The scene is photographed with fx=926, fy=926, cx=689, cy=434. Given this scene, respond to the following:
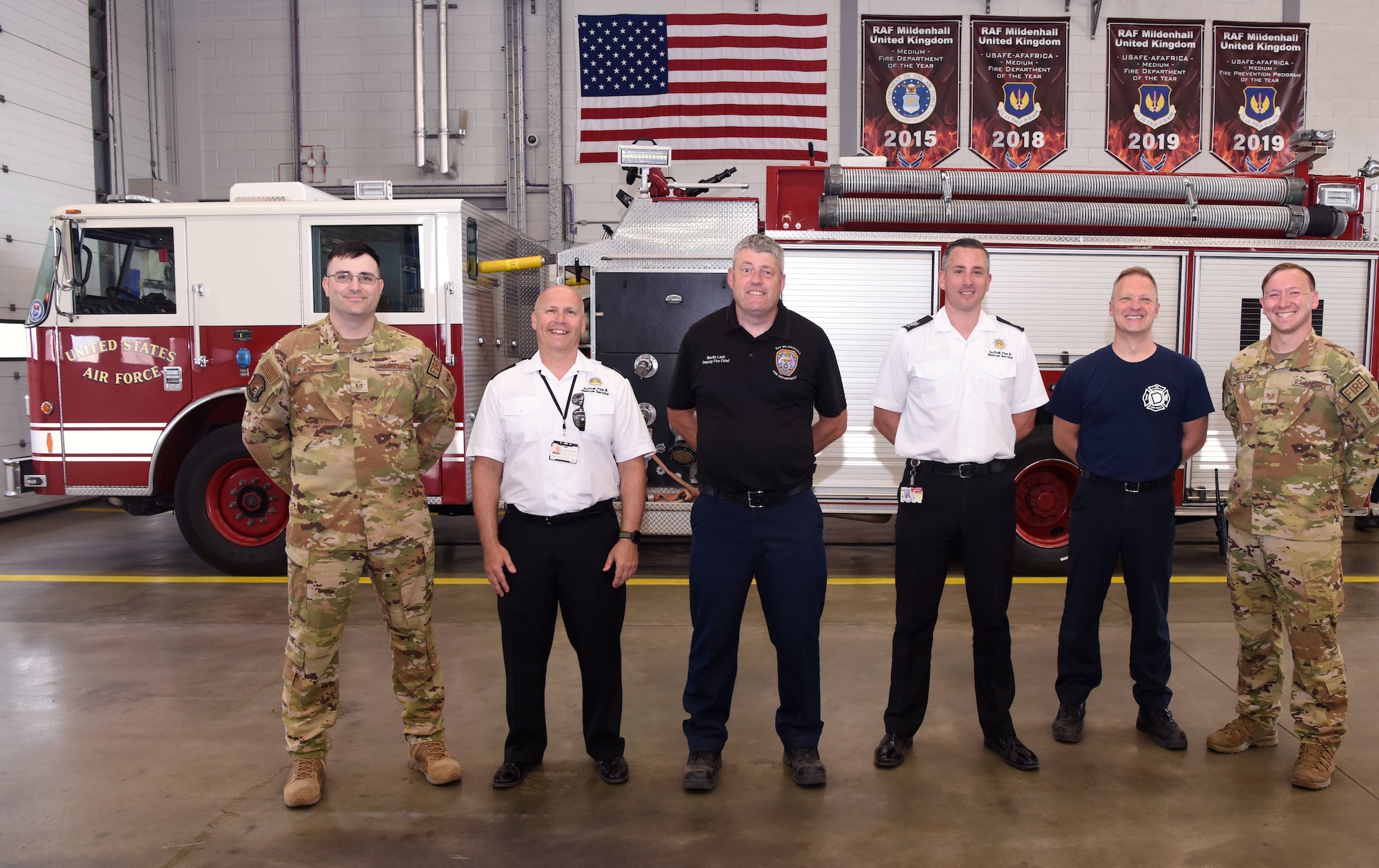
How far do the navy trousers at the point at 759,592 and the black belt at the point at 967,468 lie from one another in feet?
1.60

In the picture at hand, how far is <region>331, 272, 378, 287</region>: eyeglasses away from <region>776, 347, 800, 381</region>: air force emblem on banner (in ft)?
4.54

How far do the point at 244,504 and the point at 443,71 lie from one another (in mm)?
6249

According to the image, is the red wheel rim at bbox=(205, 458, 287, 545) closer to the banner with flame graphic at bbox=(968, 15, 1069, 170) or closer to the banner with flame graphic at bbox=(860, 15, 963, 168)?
the banner with flame graphic at bbox=(860, 15, 963, 168)

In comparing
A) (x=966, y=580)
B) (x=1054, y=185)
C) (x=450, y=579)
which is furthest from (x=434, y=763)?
(x=1054, y=185)

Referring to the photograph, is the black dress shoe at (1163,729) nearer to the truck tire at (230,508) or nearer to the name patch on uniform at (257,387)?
the name patch on uniform at (257,387)

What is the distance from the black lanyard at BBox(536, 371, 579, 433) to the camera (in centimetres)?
313

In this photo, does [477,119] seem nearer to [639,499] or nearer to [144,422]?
[144,422]

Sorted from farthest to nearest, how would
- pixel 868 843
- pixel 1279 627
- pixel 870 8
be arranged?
1. pixel 870 8
2. pixel 1279 627
3. pixel 868 843

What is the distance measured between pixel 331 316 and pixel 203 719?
198 cm

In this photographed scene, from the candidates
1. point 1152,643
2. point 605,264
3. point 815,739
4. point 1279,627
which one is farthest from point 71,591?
point 1279,627

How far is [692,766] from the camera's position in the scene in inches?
129

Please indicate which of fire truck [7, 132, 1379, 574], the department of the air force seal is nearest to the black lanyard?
the department of the air force seal

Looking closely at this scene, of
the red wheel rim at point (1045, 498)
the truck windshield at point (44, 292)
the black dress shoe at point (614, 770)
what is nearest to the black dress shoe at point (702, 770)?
the black dress shoe at point (614, 770)

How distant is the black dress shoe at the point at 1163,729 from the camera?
3.58m
